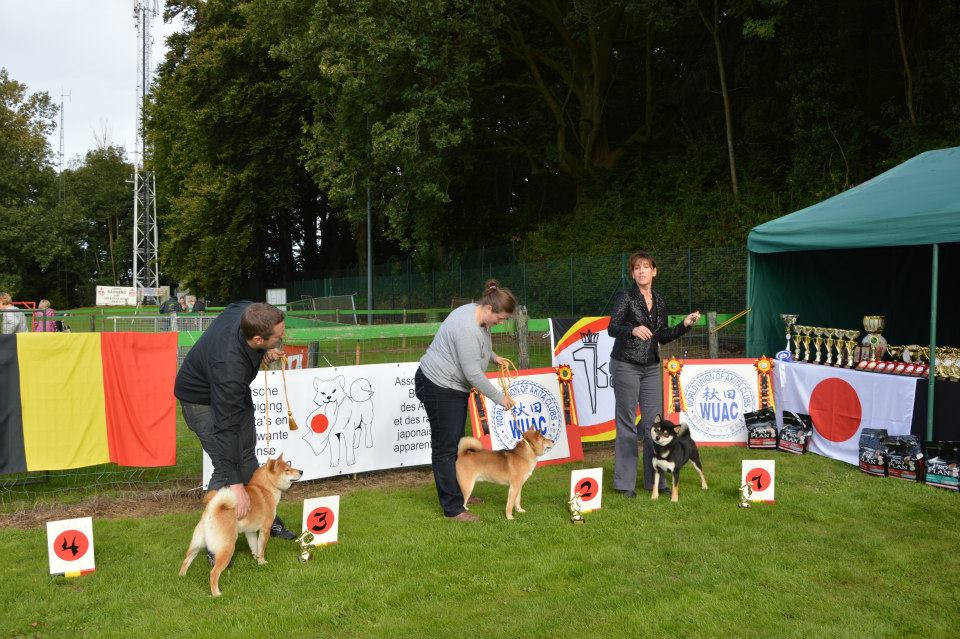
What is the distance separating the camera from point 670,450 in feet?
19.4

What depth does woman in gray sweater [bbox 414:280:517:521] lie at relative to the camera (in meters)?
5.24

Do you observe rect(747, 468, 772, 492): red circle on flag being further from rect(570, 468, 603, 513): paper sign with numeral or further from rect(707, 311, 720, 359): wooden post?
rect(707, 311, 720, 359): wooden post

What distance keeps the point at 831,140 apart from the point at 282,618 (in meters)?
18.2

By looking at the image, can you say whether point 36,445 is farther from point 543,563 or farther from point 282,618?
point 543,563

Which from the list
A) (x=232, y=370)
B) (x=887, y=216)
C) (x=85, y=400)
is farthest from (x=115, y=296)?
(x=887, y=216)

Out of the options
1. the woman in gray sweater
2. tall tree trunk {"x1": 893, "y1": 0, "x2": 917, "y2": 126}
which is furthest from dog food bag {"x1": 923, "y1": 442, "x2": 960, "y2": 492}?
tall tree trunk {"x1": 893, "y1": 0, "x2": 917, "y2": 126}

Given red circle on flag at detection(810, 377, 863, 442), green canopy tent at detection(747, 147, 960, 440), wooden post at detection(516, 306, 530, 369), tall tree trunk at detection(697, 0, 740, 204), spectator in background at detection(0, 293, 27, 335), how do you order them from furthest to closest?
tall tree trunk at detection(697, 0, 740, 204) → spectator in background at detection(0, 293, 27, 335) → wooden post at detection(516, 306, 530, 369) → red circle on flag at detection(810, 377, 863, 442) → green canopy tent at detection(747, 147, 960, 440)

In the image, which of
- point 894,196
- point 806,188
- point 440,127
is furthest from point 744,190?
point 894,196

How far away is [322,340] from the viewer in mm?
8086

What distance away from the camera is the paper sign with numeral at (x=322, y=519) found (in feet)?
16.1

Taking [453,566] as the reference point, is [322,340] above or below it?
above

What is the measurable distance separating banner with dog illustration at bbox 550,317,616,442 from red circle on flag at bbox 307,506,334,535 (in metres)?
3.62

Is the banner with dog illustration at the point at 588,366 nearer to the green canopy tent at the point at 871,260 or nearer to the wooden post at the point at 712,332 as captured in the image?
the wooden post at the point at 712,332

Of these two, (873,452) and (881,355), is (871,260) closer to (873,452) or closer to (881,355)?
(881,355)
